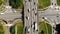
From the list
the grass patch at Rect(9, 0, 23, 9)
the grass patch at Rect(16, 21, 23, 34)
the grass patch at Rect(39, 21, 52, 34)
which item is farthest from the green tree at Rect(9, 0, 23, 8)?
the grass patch at Rect(39, 21, 52, 34)

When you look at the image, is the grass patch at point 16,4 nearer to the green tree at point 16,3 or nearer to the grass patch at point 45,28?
the green tree at point 16,3

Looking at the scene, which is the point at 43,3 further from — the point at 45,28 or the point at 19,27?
the point at 19,27

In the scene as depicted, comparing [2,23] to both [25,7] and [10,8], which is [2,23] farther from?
[25,7]

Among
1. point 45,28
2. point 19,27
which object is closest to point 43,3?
point 45,28

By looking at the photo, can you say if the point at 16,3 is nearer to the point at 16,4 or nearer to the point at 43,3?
the point at 16,4

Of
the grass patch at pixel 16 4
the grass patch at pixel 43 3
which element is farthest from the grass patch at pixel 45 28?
the grass patch at pixel 16 4

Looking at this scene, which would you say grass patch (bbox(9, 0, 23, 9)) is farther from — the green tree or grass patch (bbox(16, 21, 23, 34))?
grass patch (bbox(16, 21, 23, 34))

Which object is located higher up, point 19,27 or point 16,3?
point 16,3

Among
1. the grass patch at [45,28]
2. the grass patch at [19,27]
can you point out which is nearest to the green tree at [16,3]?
the grass patch at [19,27]

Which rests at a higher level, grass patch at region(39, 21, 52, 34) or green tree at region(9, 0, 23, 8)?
green tree at region(9, 0, 23, 8)

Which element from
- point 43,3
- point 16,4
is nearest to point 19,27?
point 16,4

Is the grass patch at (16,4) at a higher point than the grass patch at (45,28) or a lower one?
higher

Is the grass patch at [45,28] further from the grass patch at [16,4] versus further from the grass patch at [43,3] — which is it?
the grass patch at [16,4]
